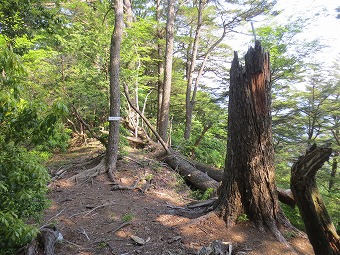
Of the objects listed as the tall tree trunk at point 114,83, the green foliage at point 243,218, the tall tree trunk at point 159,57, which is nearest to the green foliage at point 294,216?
the green foliage at point 243,218

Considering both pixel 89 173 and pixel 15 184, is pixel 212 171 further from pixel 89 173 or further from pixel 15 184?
pixel 15 184

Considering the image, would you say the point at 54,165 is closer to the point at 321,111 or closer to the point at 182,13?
the point at 182,13

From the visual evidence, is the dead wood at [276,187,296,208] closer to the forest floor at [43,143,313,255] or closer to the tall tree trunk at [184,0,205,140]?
the forest floor at [43,143,313,255]

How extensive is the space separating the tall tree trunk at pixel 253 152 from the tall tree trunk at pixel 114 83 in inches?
155

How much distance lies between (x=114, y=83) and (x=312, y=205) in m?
5.85

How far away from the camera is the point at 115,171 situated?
738 centimetres

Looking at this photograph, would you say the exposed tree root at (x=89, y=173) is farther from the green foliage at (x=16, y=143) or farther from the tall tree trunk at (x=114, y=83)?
the green foliage at (x=16, y=143)

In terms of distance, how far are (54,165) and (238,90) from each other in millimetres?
6842

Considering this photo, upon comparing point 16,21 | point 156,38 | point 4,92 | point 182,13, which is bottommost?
point 4,92

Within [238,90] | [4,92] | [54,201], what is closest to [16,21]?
[54,201]

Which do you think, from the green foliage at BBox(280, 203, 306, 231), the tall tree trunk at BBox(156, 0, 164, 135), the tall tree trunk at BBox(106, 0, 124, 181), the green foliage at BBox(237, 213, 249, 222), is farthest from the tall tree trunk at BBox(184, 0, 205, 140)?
the green foliage at BBox(237, 213, 249, 222)

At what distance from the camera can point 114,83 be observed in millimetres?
7109

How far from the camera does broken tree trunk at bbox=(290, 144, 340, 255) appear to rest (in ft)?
8.31

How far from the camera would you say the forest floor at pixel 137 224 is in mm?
3693
